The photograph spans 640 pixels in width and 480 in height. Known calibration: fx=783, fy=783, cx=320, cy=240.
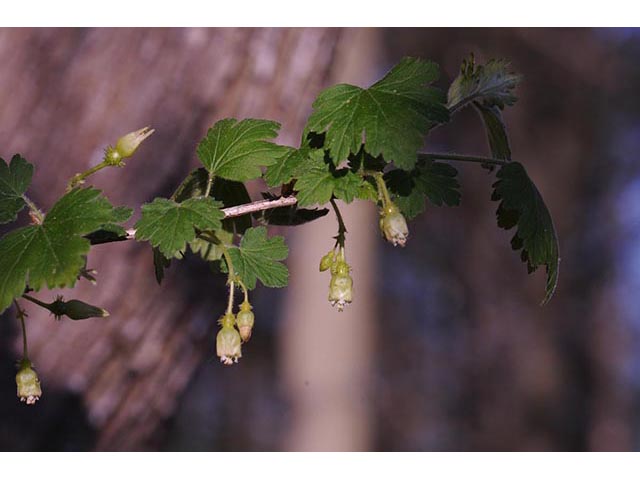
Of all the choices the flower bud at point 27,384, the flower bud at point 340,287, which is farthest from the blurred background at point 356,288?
the flower bud at point 340,287

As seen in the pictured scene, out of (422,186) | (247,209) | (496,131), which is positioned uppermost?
(496,131)

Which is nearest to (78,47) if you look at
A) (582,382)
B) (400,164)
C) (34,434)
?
(34,434)

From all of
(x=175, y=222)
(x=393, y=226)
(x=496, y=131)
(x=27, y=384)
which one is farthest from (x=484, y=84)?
(x=27, y=384)

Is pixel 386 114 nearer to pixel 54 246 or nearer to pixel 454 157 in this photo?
pixel 454 157

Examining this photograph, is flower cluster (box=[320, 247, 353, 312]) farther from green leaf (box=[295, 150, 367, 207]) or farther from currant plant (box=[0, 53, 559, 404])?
green leaf (box=[295, 150, 367, 207])

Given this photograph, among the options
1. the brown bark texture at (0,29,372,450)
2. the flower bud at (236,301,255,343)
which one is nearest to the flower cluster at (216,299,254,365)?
the flower bud at (236,301,255,343)

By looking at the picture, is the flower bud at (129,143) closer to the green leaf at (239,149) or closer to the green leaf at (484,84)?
the green leaf at (239,149)

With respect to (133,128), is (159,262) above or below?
below
